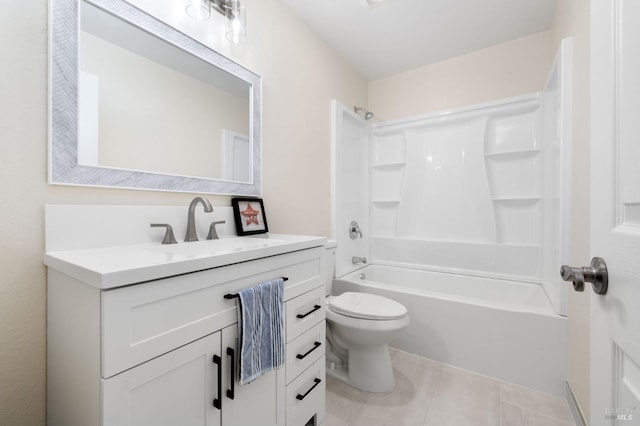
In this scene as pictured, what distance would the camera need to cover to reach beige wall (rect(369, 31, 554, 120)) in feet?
7.39

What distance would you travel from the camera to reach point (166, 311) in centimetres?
72

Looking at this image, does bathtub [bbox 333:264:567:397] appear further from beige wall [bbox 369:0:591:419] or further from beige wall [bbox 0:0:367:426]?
beige wall [bbox 0:0:367:426]

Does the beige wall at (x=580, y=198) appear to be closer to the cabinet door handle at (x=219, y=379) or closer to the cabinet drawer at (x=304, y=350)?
the cabinet drawer at (x=304, y=350)

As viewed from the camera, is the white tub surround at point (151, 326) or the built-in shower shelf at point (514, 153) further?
the built-in shower shelf at point (514, 153)

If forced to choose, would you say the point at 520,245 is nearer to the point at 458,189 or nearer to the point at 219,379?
the point at 458,189

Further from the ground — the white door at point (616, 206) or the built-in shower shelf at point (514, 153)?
the built-in shower shelf at point (514, 153)

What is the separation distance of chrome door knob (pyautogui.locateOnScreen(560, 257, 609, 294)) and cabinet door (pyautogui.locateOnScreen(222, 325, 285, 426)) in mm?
900

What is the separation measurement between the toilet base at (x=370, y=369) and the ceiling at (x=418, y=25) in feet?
7.32

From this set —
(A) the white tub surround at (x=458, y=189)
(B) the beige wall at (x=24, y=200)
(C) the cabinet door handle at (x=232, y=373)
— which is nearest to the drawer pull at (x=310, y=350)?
(C) the cabinet door handle at (x=232, y=373)

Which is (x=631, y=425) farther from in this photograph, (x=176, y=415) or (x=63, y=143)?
(x=63, y=143)

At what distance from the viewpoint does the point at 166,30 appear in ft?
3.95

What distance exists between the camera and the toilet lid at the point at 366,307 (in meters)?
1.58

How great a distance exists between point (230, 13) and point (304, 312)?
1.54m

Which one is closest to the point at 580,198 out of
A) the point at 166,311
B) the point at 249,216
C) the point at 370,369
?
the point at 370,369
